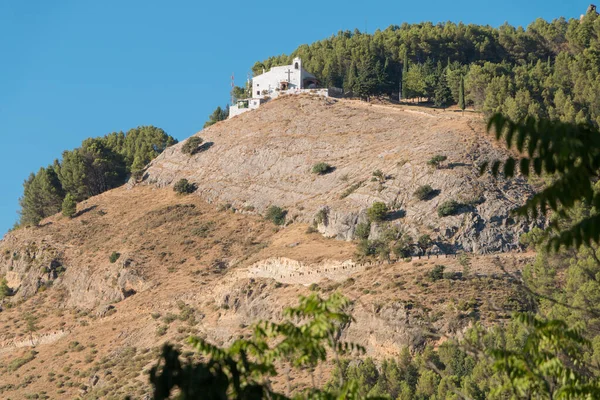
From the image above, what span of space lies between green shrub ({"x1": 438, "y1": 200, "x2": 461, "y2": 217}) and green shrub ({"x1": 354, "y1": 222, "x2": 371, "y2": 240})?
5557mm

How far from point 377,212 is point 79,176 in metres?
44.9

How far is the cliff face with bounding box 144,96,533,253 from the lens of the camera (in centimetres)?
6800

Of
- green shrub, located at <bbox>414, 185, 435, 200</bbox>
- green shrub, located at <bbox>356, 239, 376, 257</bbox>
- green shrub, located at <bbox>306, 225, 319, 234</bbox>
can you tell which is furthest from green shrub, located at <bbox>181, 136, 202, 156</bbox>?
green shrub, located at <bbox>356, 239, 376, 257</bbox>

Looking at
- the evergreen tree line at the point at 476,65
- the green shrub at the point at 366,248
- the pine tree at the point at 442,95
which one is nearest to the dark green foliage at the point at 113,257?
the green shrub at the point at 366,248

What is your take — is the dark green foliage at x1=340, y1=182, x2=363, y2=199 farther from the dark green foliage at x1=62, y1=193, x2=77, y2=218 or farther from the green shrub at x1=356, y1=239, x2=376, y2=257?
the dark green foliage at x1=62, y1=193, x2=77, y2=218

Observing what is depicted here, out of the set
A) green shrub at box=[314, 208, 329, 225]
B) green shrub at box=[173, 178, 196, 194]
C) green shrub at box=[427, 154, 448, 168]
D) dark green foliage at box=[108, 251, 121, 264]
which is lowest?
dark green foliage at box=[108, 251, 121, 264]

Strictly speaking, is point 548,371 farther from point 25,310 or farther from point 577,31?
point 577,31

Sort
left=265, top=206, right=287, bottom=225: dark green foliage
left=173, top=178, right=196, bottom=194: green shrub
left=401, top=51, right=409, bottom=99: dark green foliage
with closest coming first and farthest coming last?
left=265, top=206, right=287, bottom=225: dark green foliage < left=173, top=178, right=196, bottom=194: green shrub < left=401, top=51, right=409, bottom=99: dark green foliage

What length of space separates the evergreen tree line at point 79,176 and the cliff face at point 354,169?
26.1 feet

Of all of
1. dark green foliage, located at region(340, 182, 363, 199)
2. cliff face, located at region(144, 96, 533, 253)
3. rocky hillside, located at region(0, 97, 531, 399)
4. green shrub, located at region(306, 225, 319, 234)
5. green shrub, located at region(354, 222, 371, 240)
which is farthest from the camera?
dark green foliage, located at region(340, 182, 363, 199)

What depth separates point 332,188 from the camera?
79812 millimetres

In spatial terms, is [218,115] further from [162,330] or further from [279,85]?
[162,330]

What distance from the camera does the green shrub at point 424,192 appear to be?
233ft

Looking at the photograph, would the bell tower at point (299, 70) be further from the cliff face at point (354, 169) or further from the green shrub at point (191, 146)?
the green shrub at point (191, 146)
